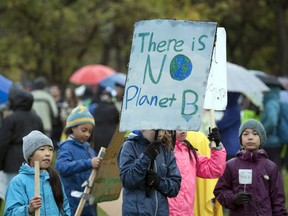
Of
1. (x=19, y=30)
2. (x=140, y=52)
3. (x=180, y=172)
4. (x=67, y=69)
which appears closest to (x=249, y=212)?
(x=180, y=172)

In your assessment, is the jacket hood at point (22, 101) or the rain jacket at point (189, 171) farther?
the jacket hood at point (22, 101)

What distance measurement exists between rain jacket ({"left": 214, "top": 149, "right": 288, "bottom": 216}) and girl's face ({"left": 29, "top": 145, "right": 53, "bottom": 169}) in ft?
5.59

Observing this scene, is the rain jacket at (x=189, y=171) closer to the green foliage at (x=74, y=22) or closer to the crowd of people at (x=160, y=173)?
the crowd of people at (x=160, y=173)

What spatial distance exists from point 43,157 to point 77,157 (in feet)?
6.53

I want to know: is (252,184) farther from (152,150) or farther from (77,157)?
(77,157)

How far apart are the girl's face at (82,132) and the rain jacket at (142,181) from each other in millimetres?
2240

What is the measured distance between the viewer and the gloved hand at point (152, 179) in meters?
8.09

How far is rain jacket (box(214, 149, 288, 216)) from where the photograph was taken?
30.3 feet

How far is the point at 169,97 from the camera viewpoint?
797 centimetres

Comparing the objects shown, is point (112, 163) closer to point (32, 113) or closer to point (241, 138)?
point (241, 138)

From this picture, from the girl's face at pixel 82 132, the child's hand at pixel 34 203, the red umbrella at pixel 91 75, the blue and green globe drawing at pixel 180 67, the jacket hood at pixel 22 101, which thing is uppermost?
the red umbrella at pixel 91 75

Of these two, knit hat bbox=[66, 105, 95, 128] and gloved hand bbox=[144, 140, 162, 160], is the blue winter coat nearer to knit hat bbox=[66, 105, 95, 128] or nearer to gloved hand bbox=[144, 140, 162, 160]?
knit hat bbox=[66, 105, 95, 128]

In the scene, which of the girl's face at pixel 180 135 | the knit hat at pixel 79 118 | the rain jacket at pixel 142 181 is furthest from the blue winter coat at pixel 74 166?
the rain jacket at pixel 142 181

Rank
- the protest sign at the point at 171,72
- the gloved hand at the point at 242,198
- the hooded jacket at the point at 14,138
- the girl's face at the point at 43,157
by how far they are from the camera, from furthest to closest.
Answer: the hooded jacket at the point at 14,138 < the gloved hand at the point at 242,198 < the girl's face at the point at 43,157 < the protest sign at the point at 171,72
